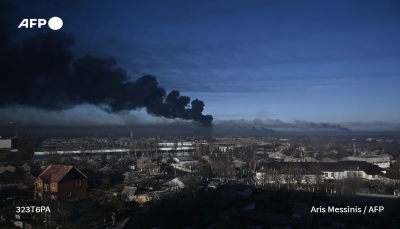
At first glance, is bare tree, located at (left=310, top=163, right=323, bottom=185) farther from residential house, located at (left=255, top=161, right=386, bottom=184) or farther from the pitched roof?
the pitched roof

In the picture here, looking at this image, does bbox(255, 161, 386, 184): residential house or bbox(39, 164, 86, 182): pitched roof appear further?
bbox(255, 161, 386, 184): residential house

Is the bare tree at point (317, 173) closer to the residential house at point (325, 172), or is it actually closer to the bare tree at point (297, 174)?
the residential house at point (325, 172)

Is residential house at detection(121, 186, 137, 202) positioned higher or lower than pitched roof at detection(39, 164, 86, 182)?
lower

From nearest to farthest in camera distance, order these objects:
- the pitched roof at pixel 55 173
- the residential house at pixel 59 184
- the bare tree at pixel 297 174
Result: the residential house at pixel 59 184 < the pitched roof at pixel 55 173 < the bare tree at pixel 297 174

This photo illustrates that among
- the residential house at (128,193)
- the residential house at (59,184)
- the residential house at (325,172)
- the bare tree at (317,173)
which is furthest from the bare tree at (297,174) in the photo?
the residential house at (59,184)

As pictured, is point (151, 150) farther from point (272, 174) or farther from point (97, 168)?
point (272, 174)

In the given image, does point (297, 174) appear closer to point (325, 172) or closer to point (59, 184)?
point (325, 172)

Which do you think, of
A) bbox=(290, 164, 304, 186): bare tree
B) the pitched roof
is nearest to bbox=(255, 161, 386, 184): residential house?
bbox=(290, 164, 304, 186): bare tree

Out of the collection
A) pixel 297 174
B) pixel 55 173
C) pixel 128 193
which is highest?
pixel 55 173

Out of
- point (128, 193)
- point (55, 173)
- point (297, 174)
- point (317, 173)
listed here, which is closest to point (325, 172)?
point (317, 173)
